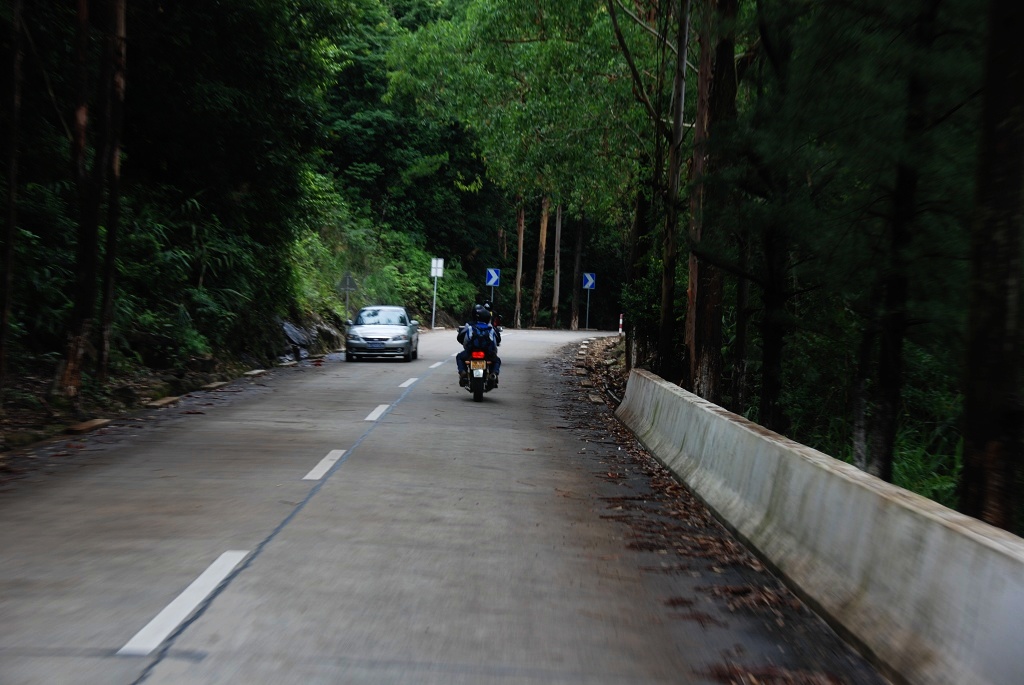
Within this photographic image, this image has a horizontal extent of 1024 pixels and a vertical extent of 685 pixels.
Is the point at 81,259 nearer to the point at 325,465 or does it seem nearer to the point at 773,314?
the point at 325,465

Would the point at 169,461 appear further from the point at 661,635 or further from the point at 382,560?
the point at 661,635

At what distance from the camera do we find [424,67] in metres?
28.2

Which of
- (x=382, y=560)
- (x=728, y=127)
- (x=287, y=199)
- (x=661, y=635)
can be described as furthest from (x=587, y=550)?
(x=287, y=199)

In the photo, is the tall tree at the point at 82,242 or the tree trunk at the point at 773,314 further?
the tall tree at the point at 82,242

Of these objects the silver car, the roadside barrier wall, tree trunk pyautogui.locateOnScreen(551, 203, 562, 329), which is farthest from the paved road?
tree trunk pyautogui.locateOnScreen(551, 203, 562, 329)

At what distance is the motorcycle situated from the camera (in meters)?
18.7

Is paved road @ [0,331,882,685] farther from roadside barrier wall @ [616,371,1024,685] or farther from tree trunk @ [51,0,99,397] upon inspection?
tree trunk @ [51,0,99,397]

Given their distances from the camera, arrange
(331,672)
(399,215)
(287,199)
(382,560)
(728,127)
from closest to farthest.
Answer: (331,672) → (382,560) → (728,127) → (287,199) → (399,215)

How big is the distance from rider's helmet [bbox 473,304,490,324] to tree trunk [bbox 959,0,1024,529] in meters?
12.9

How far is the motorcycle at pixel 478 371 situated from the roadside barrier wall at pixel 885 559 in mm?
10044

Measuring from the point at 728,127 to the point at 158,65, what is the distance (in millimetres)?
15123

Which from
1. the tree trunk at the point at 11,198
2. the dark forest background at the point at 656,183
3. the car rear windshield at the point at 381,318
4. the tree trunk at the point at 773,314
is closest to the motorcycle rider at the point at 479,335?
the dark forest background at the point at 656,183

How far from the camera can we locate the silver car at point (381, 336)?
28422 mm

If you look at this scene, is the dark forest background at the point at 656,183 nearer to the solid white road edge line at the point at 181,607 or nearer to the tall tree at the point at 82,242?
the tall tree at the point at 82,242
